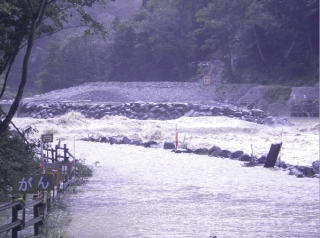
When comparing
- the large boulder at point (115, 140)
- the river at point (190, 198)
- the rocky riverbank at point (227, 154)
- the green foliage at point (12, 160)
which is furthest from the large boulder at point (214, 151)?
the green foliage at point (12, 160)

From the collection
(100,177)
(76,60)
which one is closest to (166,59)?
(76,60)

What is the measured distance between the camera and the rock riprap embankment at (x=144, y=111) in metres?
45.4

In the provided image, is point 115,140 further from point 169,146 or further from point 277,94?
point 277,94

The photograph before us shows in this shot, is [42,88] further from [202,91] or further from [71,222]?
[71,222]

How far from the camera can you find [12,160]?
13.6 metres

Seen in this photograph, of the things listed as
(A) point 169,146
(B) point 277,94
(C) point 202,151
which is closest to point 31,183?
(C) point 202,151

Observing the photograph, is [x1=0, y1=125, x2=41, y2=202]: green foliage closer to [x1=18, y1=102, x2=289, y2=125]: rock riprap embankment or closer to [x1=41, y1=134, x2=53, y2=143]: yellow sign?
[x1=41, y1=134, x2=53, y2=143]: yellow sign

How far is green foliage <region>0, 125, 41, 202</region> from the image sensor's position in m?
12.4

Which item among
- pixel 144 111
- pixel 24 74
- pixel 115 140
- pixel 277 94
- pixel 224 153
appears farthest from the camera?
pixel 277 94

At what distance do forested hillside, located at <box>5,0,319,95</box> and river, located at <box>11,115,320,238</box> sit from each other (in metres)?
31.8

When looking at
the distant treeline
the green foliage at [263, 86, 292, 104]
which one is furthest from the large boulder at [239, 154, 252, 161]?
the distant treeline

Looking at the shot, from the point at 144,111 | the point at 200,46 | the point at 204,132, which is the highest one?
the point at 200,46

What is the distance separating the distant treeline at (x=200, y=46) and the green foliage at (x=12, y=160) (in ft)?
150

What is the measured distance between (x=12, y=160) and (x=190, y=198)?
524cm
